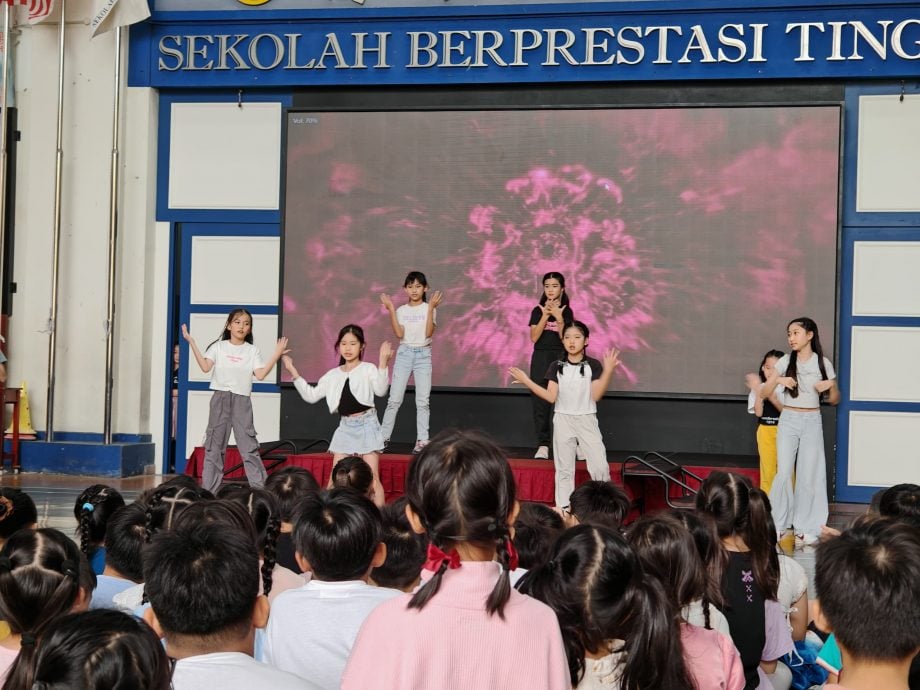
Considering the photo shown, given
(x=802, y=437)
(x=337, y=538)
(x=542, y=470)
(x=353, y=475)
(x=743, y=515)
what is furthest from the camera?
(x=542, y=470)

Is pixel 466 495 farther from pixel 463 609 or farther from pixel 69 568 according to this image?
pixel 69 568

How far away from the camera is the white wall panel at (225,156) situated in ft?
32.9

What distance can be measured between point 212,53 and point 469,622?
29.7 ft

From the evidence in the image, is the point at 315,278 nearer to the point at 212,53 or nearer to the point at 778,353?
the point at 212,53

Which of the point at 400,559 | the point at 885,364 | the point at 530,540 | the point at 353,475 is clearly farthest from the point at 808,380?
the point at 400,559

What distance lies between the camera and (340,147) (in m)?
9.84

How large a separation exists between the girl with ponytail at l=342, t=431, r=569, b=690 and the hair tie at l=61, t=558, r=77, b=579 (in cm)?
67

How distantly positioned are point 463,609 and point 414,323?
693cm

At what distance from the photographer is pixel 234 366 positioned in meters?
8.09

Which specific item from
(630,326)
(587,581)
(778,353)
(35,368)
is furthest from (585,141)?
(587,581)

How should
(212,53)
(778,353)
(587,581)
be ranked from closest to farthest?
1. (587,581)
2. (778,353)
3. (212,53)

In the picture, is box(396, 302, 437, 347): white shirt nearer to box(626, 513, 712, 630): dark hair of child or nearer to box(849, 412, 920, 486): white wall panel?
box(849, 412, 920, 486): white wall panel

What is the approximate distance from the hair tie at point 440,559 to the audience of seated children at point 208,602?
0.29 metres

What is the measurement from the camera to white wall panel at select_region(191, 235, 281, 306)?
32.9 feet
